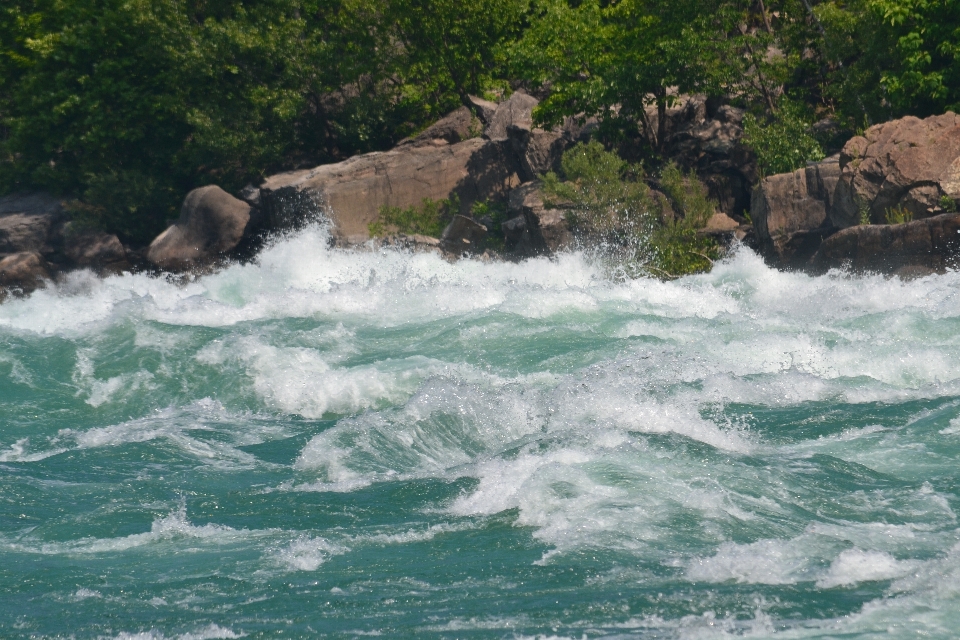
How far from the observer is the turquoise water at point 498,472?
5324 mm

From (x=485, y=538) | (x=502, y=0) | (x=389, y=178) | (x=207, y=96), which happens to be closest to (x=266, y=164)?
(x=207, y=96)

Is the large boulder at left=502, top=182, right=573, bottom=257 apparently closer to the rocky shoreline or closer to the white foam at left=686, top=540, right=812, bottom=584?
the rocky shoreline

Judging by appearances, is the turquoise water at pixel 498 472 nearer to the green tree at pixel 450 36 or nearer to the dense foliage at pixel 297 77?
the dense foliage at pixel 297 77

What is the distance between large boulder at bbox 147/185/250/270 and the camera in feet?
71.6

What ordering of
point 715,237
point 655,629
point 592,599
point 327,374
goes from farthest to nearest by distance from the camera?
point 715,237, point 327,374, point 592,599, point 655,629

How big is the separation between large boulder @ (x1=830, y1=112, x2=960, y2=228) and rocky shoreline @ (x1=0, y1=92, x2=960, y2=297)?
2 cm

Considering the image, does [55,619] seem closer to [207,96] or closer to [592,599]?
[592,599]

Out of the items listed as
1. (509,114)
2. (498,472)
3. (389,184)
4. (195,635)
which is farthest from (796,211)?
(195,635)

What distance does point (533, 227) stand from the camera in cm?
1833

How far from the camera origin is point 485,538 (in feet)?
20.4

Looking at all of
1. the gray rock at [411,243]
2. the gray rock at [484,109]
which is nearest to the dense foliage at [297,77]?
the gray rock at [484,109]

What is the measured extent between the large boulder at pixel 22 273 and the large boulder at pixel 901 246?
15.5m

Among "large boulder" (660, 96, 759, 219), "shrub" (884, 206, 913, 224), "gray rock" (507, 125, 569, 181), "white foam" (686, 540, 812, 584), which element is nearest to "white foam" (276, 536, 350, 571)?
"white foam" (686, 540, 812, 584)

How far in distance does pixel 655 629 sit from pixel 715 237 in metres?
12.9
